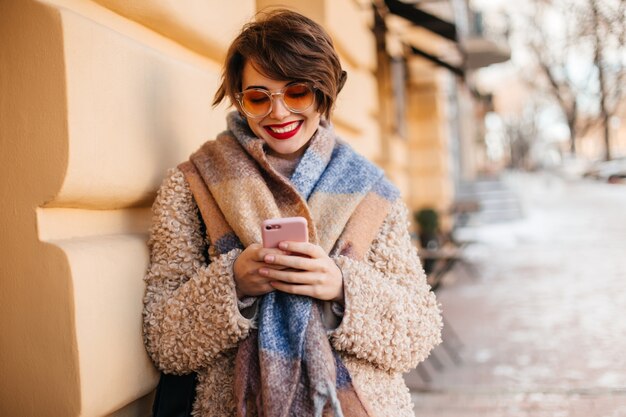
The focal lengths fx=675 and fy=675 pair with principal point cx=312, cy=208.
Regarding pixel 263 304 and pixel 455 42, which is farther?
pixel 455 42

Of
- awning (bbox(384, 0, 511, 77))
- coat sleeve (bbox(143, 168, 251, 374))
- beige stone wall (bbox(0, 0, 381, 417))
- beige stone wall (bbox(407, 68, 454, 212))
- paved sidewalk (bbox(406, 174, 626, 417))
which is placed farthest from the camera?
beige stone wall (bbox(407, 68, 454, 212))

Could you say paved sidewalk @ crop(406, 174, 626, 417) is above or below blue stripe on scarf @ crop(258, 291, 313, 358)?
below

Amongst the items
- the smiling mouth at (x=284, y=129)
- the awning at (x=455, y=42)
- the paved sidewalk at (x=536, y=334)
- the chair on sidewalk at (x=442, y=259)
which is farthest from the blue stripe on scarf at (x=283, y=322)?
the awning at (x=455, y=42)

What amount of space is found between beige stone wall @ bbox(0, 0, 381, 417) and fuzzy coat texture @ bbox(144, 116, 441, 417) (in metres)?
0.11

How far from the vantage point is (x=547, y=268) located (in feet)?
30.2

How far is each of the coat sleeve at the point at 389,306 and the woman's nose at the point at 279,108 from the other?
364mm

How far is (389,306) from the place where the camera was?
1543mm

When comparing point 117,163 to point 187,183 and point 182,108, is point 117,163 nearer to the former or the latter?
point 187,183

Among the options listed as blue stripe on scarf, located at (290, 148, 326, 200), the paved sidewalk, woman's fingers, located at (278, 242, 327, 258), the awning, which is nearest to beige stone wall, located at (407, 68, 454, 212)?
the awning

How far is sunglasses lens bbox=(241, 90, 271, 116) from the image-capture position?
63.6 inches

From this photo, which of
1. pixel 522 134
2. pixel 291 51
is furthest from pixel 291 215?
pixel 522 134

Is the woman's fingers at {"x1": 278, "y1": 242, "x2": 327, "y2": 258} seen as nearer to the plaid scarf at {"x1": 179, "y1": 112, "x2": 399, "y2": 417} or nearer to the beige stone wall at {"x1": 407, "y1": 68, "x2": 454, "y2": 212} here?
the plaid scarf at {"x1": 179, "y1": 112, "x2": 399, "y2": 417}

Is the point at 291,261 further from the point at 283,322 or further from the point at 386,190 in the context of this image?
the point at 386,190

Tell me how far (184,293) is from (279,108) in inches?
19.2
